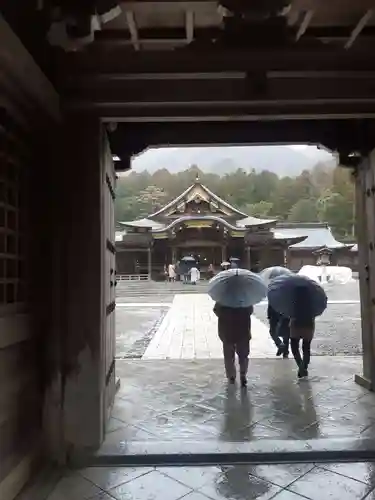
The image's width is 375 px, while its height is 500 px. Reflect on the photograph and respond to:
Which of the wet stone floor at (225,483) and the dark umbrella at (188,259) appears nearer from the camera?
the wet stone floor at (225,483)

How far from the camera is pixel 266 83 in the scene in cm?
358

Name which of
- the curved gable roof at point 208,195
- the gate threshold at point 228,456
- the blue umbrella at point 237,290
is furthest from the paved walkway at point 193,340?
the curved gable roof at point 208,195

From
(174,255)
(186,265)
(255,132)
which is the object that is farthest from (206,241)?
(255,132)

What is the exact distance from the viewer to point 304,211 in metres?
50.9

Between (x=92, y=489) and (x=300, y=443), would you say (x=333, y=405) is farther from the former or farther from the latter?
(x=92, y=489)

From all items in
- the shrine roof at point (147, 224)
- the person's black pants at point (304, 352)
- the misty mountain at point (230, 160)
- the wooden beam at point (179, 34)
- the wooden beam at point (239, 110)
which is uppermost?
the misty mountain at point (230, 160)

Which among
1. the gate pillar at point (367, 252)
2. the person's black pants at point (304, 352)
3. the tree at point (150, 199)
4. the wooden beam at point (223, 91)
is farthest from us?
the tree at point (150, 199)

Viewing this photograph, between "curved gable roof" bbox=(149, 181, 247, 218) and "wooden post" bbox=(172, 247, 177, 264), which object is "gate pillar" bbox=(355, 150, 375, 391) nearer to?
"wooden post" bbox=(172, 247, 177, 264)

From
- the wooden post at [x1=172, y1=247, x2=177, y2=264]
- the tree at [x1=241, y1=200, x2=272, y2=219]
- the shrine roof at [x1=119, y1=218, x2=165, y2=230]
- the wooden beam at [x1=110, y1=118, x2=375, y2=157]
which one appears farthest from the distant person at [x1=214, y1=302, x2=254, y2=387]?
the tree at [x1=241, y1=200, x2=272, y2=219]

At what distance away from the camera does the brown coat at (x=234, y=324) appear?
17.6 feet

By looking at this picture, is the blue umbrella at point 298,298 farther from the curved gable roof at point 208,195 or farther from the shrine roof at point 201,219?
the curved gable roof at point 208,195

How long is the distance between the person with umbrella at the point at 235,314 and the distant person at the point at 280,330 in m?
1.52

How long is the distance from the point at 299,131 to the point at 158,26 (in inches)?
82.8

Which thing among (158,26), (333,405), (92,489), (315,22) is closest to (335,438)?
(333,405)
